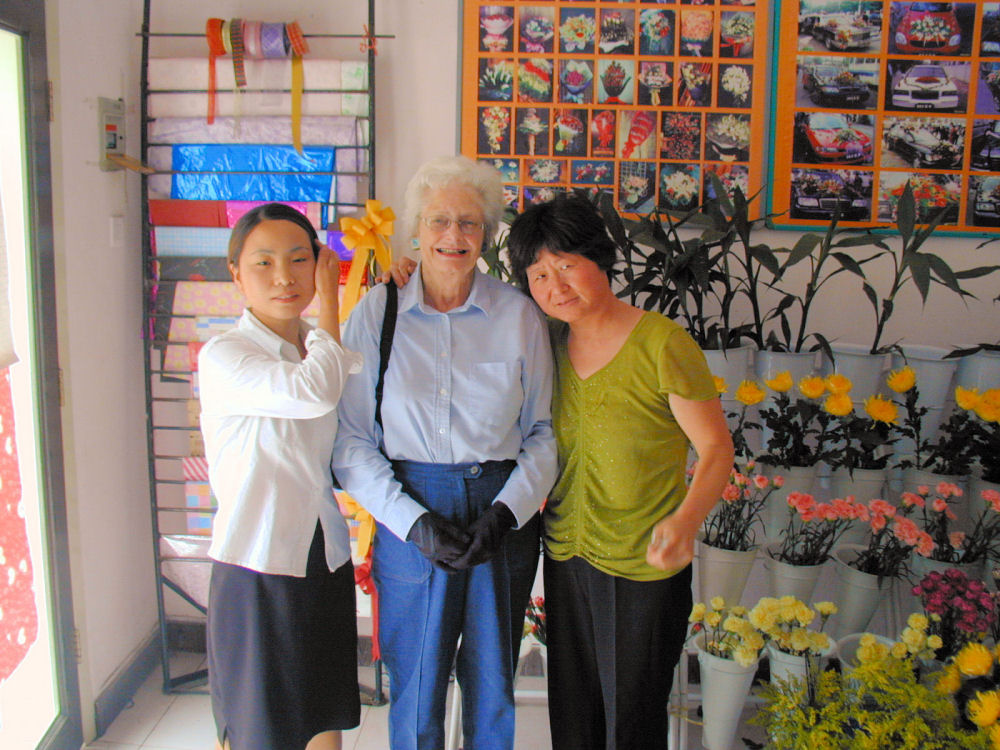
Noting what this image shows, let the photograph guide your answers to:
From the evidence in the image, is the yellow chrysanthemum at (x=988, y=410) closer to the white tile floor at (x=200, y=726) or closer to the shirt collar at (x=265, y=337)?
the white tile floor at (x=200, y=726)

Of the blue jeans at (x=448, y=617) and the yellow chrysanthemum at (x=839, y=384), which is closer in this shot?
the blue jeans at (x=448, y=617)

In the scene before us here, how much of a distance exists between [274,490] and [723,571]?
48.4 inches

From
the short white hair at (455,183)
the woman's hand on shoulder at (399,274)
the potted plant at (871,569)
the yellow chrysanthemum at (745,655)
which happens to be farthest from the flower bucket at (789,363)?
the woman's hand on shoulder at (399,274)

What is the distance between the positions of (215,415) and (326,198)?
1198 millimetres

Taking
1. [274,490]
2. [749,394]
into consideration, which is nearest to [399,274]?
[274,490]

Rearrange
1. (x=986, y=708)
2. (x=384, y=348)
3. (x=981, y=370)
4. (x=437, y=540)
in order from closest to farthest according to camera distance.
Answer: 1. (x=986, y=708)
2. (x=437, y=540)
3. (x=384, y=348)
4. (x=981, y=370)

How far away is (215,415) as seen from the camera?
1.43 metres

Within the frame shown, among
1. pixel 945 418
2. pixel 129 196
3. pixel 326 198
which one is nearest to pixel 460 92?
pixel 326 198

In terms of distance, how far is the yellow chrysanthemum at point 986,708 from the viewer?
4.28 ft

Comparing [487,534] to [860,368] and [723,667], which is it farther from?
[860,368]

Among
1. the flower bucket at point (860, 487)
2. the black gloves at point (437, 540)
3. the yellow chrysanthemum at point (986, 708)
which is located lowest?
the yellow chrysanthemum at point (986, 708)

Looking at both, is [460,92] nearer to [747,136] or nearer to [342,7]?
[342,7]

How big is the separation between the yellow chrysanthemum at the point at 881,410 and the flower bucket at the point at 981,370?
36 centimetres

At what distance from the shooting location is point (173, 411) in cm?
266
